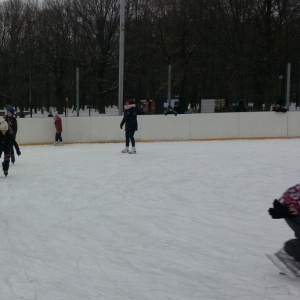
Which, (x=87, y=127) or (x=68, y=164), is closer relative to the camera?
(x=68, y=164)

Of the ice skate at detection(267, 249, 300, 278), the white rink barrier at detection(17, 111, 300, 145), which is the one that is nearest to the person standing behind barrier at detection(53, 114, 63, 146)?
the white rink barrier at detection(17, 111, 300, 145)

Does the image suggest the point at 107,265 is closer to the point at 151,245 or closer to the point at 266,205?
the point at 151,245

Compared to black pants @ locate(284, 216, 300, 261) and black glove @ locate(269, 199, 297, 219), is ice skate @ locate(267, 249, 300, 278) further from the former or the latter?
black glove @ locate(269, 199, 297, 219)

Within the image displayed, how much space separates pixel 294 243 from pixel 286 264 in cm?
21

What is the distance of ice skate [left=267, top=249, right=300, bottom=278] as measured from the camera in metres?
3.85

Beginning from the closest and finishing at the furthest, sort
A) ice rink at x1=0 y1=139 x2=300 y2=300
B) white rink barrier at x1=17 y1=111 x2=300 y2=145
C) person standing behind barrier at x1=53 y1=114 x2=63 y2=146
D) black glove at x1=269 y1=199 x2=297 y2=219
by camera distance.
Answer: black glove at x1=269 y1=199 x2=297 y2=219, ice rink at x1=0 y1=139 x2=300 y2=300, person standing behind barrier at x1=53 y1=114 x2=63 y2=146, white rink barrier at x1=17 y1=111 x2=300 y2=145

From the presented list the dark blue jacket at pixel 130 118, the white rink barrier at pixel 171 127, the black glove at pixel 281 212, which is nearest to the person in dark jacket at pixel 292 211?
the black glove at pixel 281 212

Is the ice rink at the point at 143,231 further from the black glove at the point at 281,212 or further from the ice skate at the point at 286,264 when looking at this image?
the black glove at the point at 281,212

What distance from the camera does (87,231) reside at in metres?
5.54

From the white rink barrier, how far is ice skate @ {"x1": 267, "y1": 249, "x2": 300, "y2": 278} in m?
13.0

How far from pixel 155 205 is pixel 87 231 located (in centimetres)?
165

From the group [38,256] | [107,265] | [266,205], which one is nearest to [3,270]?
[38,256]

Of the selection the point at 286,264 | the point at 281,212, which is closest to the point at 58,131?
the point at 286,264

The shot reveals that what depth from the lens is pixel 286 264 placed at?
398 cm
